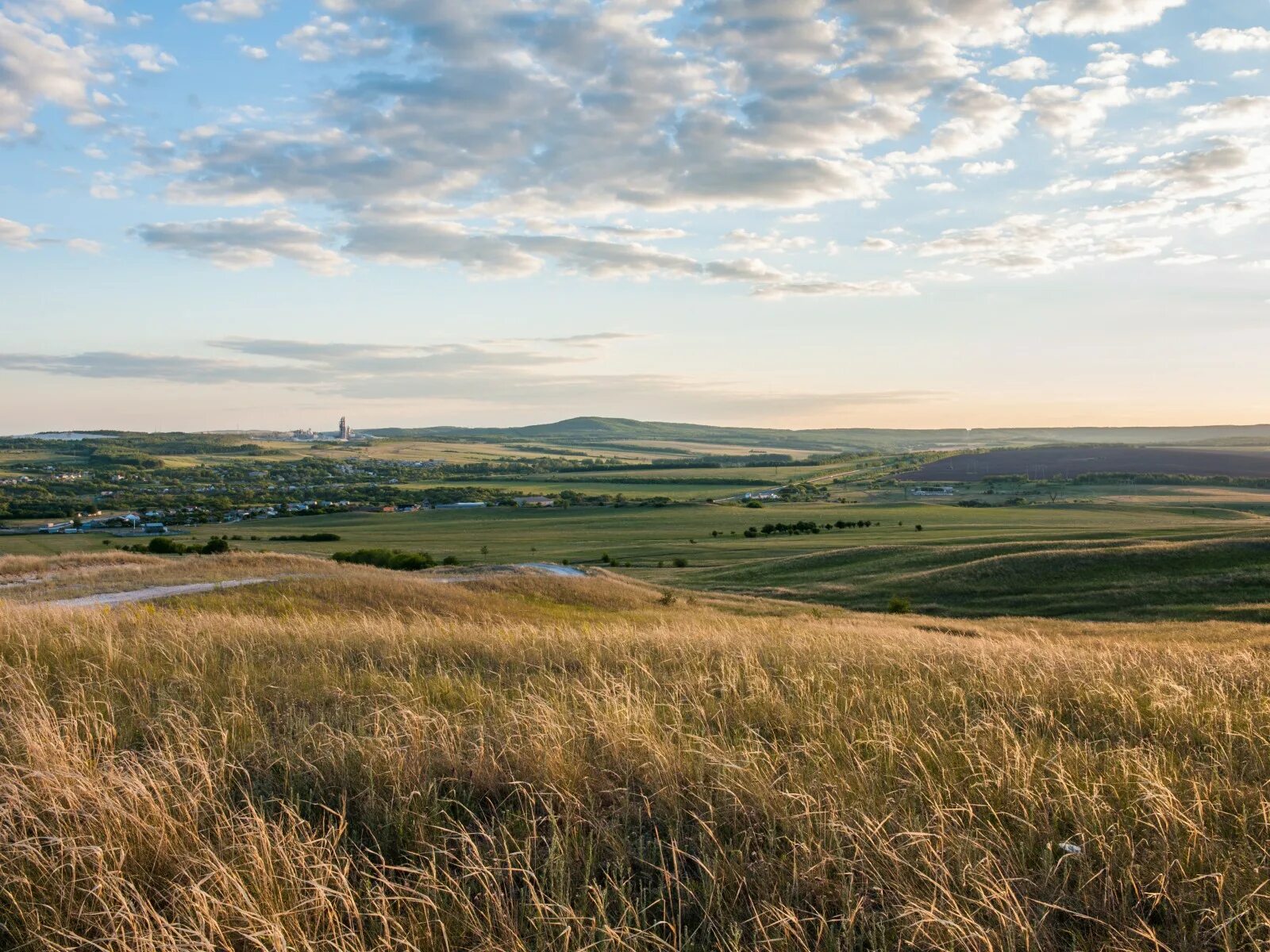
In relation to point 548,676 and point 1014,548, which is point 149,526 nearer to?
point 1014,548

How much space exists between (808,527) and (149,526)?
88948 mm

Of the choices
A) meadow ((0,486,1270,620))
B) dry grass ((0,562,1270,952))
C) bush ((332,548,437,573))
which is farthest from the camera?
bush ((332,548,437,573))

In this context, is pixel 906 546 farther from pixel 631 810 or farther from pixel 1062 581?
pixel 631 810

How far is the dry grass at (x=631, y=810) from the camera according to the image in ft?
11.4

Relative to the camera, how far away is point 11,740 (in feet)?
17.8

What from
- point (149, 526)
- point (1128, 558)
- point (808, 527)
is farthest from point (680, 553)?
point (149, 526)

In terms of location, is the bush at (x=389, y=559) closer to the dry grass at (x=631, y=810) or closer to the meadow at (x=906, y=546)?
the meadow at (x=906, y=546)

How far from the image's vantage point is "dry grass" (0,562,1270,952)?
348cm

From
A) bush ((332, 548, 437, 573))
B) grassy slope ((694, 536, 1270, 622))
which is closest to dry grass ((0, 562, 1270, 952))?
grassy slope ((694, 536, 1270, 622))

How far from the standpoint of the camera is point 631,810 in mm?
4559

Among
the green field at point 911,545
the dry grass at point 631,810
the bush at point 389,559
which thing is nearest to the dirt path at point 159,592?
the dry grass at point 631,810

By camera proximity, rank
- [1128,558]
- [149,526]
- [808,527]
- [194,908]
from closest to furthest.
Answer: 1. [194,908]
2. [1128,558]
3. [808,527]
4. [149,526]

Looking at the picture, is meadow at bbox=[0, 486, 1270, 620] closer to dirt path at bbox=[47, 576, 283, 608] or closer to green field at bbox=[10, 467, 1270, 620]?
green field at bbox=[10, 467, 1270, 620]

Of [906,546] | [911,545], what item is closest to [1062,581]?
[906,546]
